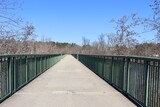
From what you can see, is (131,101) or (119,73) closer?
(131,101)

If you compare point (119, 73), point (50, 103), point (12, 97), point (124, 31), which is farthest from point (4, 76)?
point (124, 31)

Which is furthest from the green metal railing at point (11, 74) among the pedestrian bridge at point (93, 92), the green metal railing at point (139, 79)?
the green metal railing at point (139, 79)

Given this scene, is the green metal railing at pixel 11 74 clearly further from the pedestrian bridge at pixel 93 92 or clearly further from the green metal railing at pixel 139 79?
the green metal railing at pixel 139 79

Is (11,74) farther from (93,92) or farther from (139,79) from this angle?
(139,79)

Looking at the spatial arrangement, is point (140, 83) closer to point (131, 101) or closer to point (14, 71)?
point (131, 101)

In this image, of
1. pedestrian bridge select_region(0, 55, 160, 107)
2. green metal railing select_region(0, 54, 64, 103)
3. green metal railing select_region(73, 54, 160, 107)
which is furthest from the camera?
green metal railing select_region(0, 54, 64, 103)

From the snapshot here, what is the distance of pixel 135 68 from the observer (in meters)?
9.73

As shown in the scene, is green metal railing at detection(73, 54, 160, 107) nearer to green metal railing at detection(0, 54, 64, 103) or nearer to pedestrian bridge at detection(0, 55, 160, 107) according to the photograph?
pedestrian bridge at detection(0, 55, 160, 107)

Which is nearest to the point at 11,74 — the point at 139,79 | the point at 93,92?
the point at 93,92

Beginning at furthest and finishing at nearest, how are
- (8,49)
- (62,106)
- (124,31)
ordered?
(124,31) < (8,49) < (62,106)

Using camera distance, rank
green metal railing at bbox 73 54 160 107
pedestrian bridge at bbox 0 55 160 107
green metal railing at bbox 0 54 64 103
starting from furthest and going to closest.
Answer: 1. green metal railing at bbox 0 54 64 103
2. pedestrian bridge at bbox 0 55 160 107
3. green metal railing at bbox 73 54 160 107

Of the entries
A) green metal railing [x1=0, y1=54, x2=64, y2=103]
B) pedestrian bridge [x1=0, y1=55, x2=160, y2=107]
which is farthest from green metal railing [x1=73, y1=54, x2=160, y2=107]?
green metal railing [x1=0, y1=54, x2=64, y2=103]

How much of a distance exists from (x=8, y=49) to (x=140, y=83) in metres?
9.92

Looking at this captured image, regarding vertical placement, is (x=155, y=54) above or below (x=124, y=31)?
below
